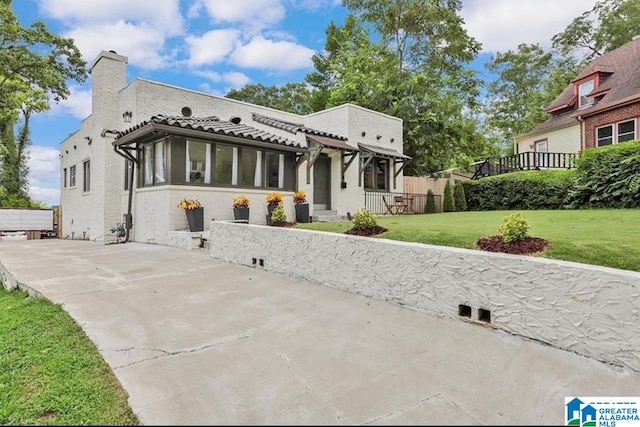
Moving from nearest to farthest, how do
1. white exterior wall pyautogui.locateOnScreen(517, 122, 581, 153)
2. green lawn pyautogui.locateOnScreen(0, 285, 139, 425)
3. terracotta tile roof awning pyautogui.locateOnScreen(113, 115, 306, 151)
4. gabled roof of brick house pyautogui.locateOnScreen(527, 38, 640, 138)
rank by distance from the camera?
1. green lawn pyautogui.locateOnScreen(0, 285, 139, 425)
2. terracotta tile roof awning pyautogui.locateOnScreen(113, 115, 306, 151)
3. gabled roof of brick house pyautogui.locateOnScreen(527, 38, 640, 138)
4. white exterior wall pyautogui.locateOnScreen(517, 122, 581, 153)

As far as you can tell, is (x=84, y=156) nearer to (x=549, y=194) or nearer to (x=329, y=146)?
(x=329, y=146)

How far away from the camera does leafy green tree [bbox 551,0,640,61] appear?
24.0 metres

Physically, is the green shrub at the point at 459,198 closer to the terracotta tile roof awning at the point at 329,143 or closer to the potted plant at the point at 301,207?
the terracotta tile roof awning at the point at 329,143

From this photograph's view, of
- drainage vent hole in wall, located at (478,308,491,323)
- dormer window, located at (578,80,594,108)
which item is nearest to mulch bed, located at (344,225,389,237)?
drainage vent hole in wall, located at (478,308,491,323)

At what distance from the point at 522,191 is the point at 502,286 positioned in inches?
451

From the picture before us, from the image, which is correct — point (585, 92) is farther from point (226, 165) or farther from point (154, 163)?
point (154, 163)

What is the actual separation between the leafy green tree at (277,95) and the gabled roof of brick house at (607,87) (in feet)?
68.8

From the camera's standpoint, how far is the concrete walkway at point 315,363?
237 centimetres

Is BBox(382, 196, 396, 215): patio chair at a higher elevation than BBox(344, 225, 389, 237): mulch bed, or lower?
higher

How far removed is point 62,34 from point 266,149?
572 inches

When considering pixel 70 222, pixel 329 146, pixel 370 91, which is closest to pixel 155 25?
pixel 329 146

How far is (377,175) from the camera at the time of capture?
51.1 ft

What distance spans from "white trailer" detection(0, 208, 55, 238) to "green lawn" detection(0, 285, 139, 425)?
18740mm

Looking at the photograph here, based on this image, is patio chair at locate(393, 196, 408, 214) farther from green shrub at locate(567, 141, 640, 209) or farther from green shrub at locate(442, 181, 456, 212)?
green shrub at locate(567, 141, 640, 209)
